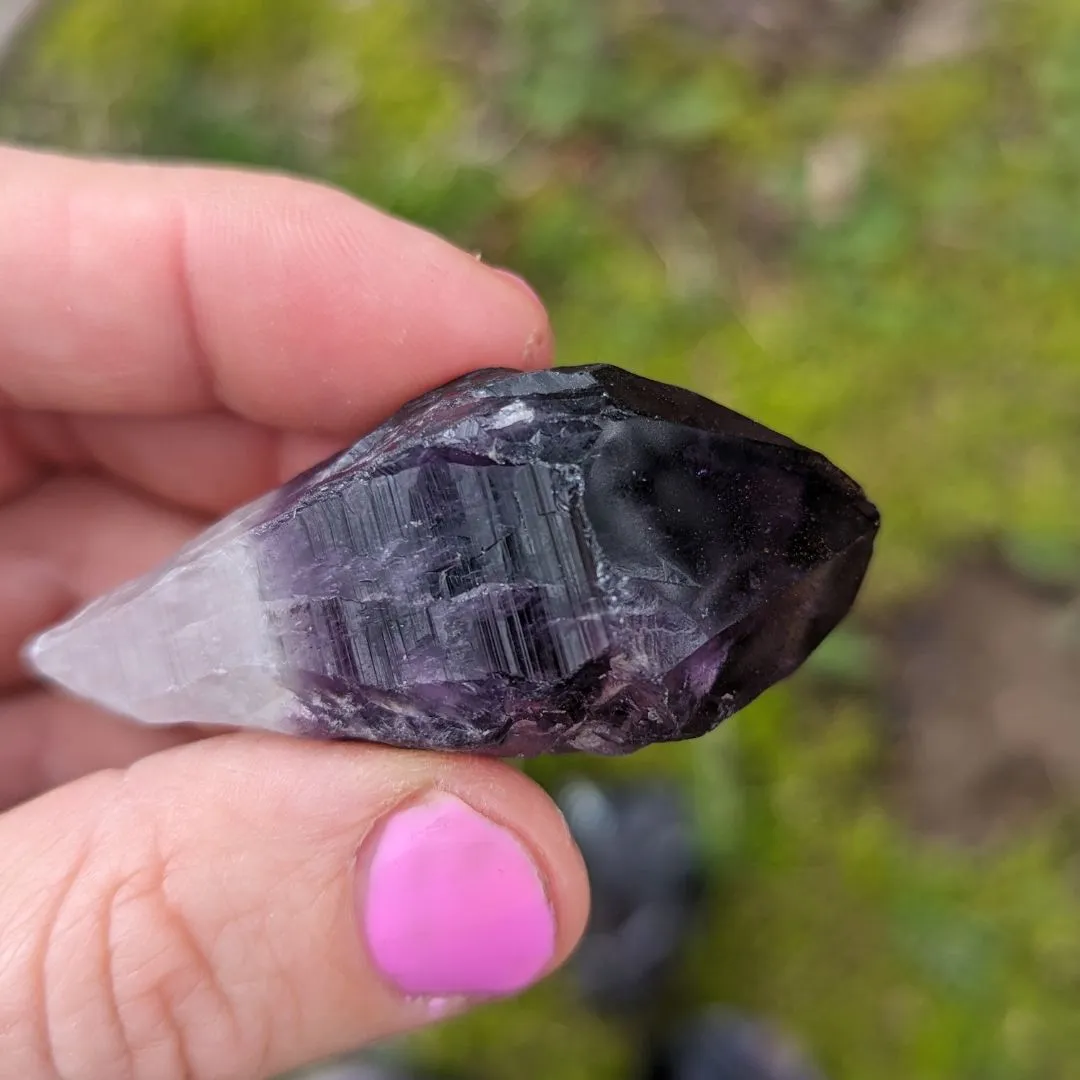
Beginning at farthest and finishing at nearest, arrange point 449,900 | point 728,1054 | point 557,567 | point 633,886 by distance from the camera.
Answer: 1. point 633,886
2. point 728,1054
3. point 449,900
4. point 557,567

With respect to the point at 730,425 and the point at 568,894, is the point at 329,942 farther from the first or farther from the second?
the point at 730,425

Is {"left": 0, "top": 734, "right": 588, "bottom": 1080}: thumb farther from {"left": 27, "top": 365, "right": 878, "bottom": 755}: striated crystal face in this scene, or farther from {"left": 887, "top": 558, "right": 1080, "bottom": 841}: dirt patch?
{"left": 887, "top": 558, "right": 1080, "bottom": 841}: dirt patch

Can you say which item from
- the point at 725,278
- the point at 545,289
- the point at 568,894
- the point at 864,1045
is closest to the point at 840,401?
the point at 725,278

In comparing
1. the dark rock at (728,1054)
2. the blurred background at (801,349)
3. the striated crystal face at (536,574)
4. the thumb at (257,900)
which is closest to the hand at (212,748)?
the thumb at (257,900)

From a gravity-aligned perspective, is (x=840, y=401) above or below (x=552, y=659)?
below

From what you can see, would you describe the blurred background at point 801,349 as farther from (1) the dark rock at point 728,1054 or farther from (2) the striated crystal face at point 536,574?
(2) the striated crystal face at point 536,574

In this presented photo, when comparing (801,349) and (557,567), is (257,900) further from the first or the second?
(801,349)

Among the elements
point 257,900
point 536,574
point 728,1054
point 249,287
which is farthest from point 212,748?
point 728,1054
